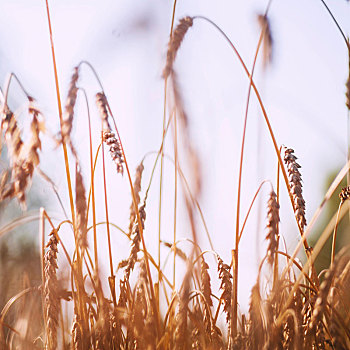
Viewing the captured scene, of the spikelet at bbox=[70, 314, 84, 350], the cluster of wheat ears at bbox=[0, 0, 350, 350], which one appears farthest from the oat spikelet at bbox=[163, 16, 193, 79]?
the spikelet at bbox=[70, 314, 84, 350]

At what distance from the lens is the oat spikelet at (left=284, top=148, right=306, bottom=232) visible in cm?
57

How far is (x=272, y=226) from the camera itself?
0.51 m

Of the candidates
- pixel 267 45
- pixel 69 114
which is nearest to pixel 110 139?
pixel 69 114

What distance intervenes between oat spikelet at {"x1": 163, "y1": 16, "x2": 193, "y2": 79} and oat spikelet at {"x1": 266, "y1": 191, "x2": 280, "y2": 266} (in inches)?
7.6

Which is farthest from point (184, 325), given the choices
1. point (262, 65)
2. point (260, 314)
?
point (262, 65)

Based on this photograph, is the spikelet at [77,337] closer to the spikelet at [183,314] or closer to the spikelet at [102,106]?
the spikelet at [183,314]

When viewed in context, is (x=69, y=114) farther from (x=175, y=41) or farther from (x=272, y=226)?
(x=272, y=226)

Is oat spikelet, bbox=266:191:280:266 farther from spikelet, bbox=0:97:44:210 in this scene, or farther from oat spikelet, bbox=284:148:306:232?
spikelet, bbox=0:97:44:210

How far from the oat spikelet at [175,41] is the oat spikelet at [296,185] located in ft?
0.64

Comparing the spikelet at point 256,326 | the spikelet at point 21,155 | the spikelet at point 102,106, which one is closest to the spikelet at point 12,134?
the spikelet at point 21,155

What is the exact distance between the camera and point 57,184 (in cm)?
74

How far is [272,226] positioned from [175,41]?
0.89 ft

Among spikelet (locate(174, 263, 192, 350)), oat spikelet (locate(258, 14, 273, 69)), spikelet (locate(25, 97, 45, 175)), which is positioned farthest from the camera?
oat spikelet (locate(258, 14, 273, 69))

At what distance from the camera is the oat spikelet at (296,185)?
1.87 feet
